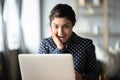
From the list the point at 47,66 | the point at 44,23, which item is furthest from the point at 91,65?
the point at 44,23

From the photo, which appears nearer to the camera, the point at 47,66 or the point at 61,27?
the point at 47,66

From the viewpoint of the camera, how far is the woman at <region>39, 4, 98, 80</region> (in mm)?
1427

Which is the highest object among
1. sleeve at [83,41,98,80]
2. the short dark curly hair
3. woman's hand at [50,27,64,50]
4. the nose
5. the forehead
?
the short dark curly hair

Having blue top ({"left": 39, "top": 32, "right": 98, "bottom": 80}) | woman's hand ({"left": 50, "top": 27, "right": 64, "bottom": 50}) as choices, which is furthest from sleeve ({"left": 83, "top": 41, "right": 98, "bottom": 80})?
woman's hand ({"left": 50, "top": 27, "right": 64, "bottom": 50})

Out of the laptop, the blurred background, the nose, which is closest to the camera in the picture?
the laptop

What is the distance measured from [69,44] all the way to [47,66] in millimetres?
330

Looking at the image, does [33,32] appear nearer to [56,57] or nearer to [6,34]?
[6,34]

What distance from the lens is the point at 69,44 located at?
1.53m

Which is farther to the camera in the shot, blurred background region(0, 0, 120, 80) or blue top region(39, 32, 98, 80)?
blurred background region(0, 0, 120, 80)

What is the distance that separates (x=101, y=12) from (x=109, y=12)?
13 cm

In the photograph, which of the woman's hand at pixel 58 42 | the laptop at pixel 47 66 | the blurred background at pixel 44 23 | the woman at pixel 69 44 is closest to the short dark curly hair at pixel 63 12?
the woman at pixel 69 44

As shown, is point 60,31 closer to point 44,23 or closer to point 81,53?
point 81,53

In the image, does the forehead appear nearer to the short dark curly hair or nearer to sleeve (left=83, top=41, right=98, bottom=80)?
the short dark curly hair

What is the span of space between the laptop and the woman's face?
0.25 m
